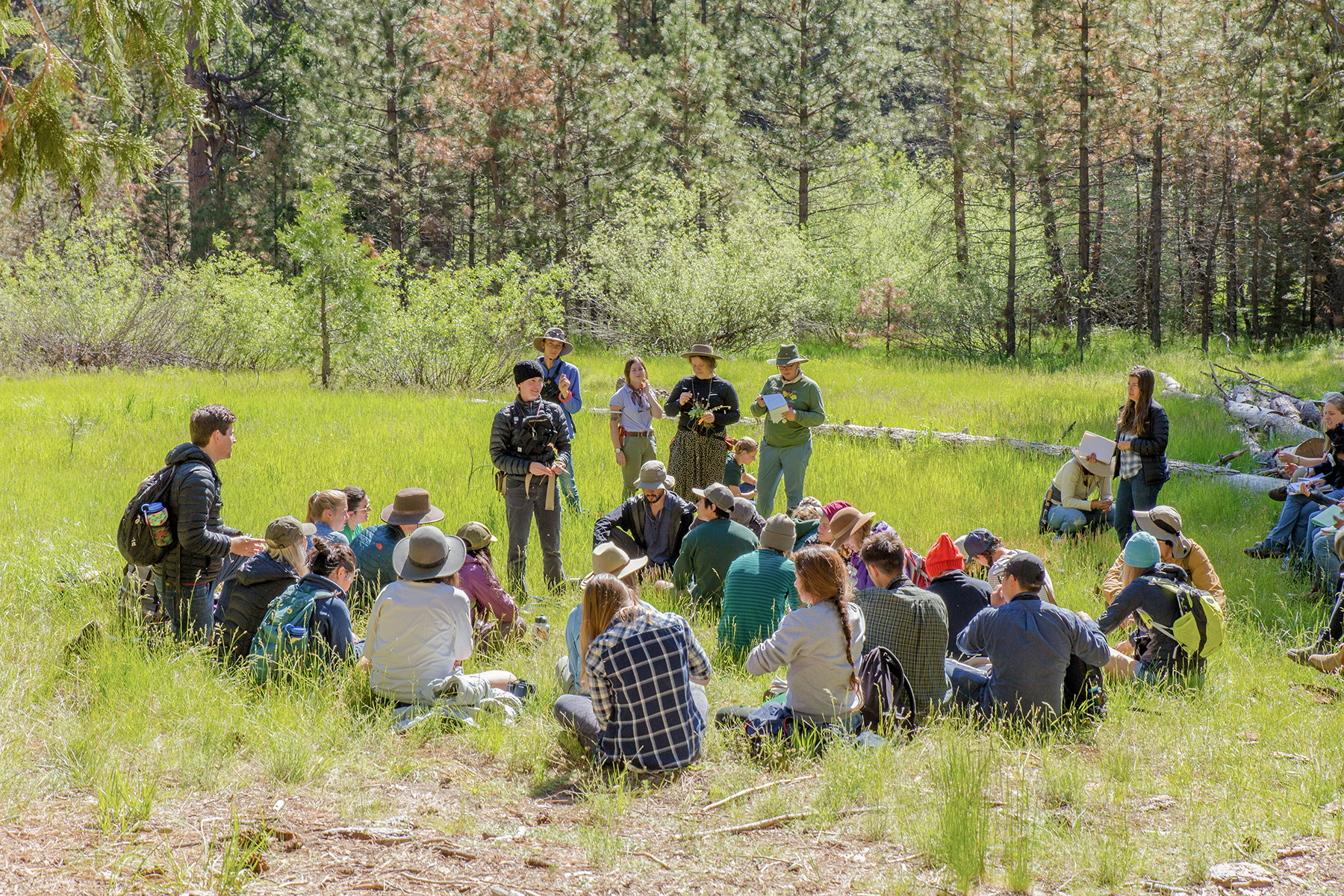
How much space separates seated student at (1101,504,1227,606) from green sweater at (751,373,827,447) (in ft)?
11.2

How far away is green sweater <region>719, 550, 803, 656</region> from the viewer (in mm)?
6051

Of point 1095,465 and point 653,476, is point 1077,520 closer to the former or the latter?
point 1095,465

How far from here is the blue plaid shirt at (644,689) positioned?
4.53 metres

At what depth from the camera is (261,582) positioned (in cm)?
577

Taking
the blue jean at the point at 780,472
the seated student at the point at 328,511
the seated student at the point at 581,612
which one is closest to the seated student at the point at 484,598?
the seated student at the point at 581,612

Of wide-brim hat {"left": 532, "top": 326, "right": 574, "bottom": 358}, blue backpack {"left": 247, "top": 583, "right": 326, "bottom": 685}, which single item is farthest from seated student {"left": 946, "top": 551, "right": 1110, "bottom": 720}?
wide-brim hat {"left": 532, "top": 326, "right": 574, "bottom": 358}

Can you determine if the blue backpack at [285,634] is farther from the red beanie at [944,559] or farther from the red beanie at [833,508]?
the red beanie at [944,559]

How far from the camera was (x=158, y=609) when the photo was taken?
234 inches

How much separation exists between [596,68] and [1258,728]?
30.5 meters

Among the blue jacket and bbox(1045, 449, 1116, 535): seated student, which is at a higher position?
the blue jacket

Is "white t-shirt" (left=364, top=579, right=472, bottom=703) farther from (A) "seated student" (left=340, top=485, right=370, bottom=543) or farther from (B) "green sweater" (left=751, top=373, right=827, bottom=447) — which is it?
(B) "green sweater" (left=751, top=373, right=827, bottom=447)

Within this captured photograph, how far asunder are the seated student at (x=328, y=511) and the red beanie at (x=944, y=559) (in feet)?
13.0

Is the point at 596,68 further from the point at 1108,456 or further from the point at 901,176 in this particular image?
the point at 1108,456

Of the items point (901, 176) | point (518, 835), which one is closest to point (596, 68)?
point (901, 176)
